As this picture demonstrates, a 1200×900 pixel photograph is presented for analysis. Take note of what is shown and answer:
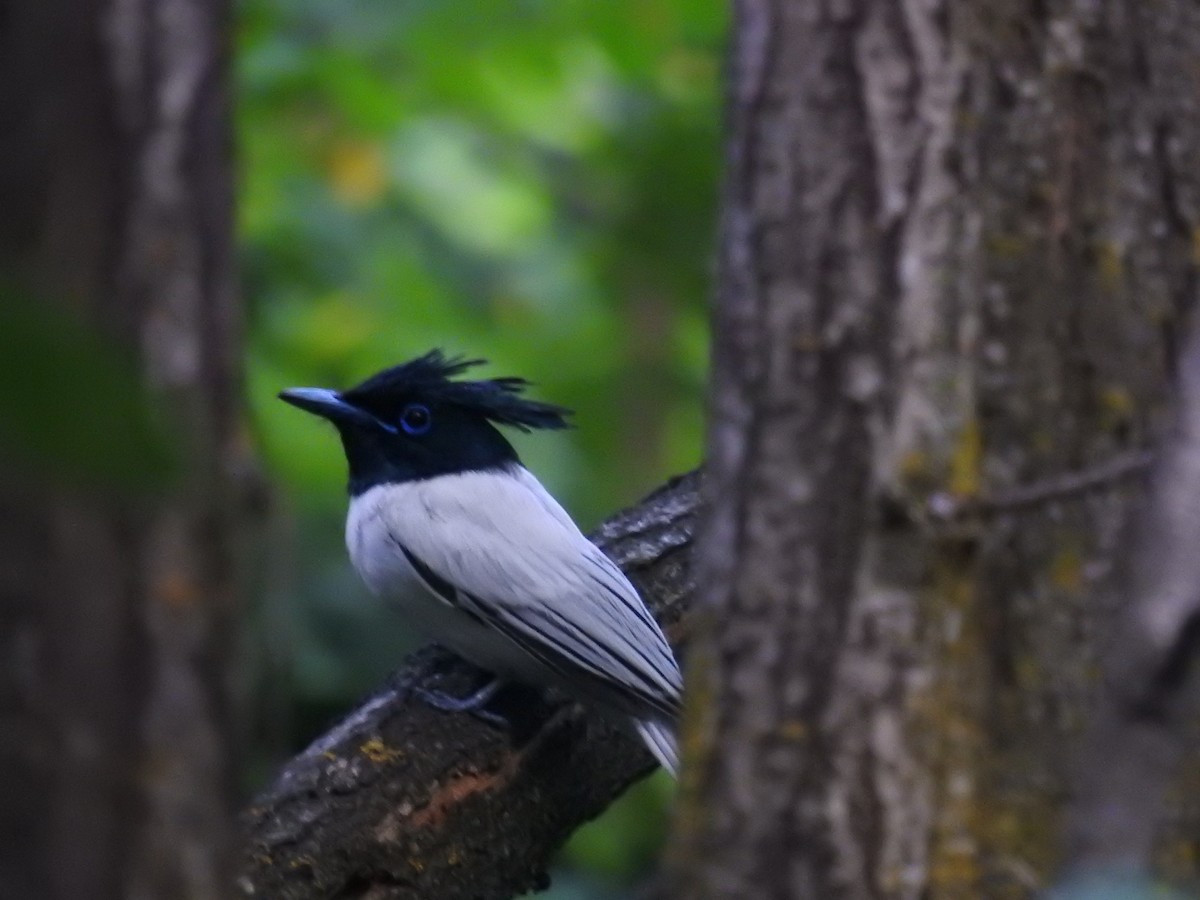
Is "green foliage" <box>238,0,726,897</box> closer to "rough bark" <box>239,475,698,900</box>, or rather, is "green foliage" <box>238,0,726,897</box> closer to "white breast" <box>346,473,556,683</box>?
"white breast" <box>346,473,556,683</box>

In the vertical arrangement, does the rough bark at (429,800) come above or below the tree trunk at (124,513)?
below

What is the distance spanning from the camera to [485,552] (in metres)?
4.86

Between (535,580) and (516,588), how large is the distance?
56 mm

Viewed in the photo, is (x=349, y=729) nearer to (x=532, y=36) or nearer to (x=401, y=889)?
(x=401, y=889)

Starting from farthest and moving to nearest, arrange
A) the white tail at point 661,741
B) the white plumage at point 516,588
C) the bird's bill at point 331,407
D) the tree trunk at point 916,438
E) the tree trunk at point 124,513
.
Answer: the bird's bill at point 331,407 < the white plumage at point 516,588 < the white tail at point 661,741 < the tree trunk at point 916,438 < the tree trunk at point 124,513

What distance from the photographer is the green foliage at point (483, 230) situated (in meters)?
6.37

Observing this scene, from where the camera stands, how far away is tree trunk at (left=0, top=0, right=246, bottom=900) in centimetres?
146

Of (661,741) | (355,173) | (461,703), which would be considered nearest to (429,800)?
(461,703)

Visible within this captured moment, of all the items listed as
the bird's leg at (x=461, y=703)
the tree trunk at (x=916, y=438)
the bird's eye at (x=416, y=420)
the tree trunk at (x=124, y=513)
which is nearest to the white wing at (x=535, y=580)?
the bird's eye at (x=416, y=420)

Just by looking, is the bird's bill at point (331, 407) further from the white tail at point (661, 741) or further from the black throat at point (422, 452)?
the white tail at point (661, 741)

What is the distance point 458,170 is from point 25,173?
749 centimetres

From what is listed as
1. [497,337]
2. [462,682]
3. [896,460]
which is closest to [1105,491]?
[896,460]

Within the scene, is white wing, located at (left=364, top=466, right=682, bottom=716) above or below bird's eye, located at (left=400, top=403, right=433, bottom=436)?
below

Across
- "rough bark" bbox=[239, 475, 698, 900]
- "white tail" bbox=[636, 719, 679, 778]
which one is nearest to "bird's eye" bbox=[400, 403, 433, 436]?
"rough bark" bbox=[239, 475, 698, 900]
